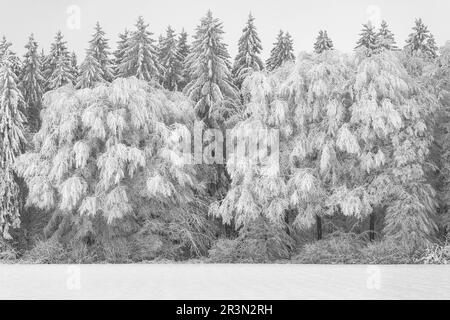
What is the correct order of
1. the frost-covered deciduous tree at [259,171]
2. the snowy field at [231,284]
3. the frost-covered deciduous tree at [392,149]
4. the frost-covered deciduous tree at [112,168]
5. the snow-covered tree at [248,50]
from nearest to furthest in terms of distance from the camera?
1. the snowy field at [231,284]
2. the frost-covered deciduous tree at [392,149]
3. the frost-covered deciduous tree at [112,168]
4. the frost-covered deciduous tree at [259,171]
5. the snow-covered tree at [248,50]

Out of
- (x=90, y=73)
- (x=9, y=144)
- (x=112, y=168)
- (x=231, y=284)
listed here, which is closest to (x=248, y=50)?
(x=90, y=73)

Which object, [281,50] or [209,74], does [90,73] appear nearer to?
[209,74]

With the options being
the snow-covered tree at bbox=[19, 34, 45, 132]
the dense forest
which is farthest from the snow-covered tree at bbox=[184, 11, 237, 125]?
the snow-covered tree at bbox=[19, 34, 45, 132]

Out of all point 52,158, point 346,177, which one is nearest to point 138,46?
point 52,158

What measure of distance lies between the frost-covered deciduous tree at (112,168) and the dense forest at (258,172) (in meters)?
0.07

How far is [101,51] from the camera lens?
37.8 metres

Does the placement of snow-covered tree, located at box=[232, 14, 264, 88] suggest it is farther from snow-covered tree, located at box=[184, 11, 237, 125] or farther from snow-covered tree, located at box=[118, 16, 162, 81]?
snow-covered tree, located at box=[118, 16, 162, 81]

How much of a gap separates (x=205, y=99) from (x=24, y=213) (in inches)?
450

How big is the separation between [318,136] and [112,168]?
30.9 ft

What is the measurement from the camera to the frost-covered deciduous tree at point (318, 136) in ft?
91.7

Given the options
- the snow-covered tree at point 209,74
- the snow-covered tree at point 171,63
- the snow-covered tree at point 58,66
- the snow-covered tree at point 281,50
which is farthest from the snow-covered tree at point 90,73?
the snow-covered tree at point 281,50

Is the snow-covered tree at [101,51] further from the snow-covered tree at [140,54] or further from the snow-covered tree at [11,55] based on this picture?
the snow-covered tree at [11,55]

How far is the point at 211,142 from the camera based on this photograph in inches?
1302

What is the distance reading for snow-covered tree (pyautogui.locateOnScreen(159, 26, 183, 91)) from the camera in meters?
38.3
